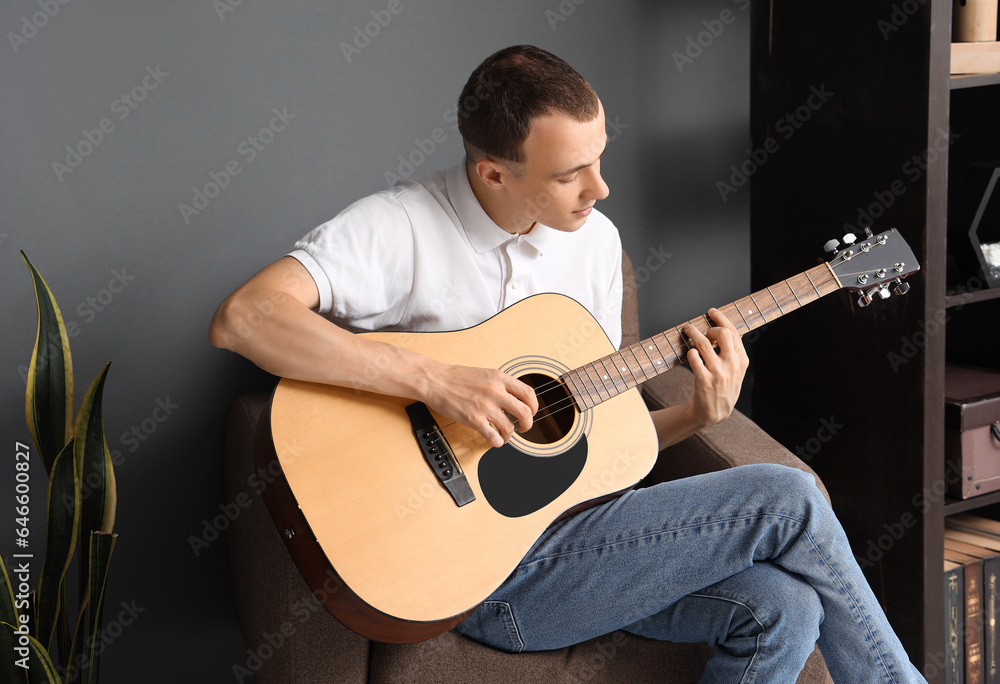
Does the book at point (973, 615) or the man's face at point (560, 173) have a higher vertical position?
the man's face at point (560, 173)

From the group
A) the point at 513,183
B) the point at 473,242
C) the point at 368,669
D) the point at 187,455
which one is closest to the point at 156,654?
the point at 187,455

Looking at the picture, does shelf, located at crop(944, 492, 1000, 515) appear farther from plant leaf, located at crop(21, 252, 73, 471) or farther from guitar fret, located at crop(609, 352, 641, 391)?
plant leaf, located at crop(21, 252, 73, 471)

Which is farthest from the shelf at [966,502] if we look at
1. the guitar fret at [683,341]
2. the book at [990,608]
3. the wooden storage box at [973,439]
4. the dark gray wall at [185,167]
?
the dark gray wall at [185,167]

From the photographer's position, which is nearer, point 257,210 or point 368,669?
point 368,669

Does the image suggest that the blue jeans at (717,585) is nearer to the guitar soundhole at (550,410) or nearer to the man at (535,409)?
the man at (535,409)

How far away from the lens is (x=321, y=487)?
3.81ft

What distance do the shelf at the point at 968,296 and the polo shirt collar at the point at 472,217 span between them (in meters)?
0.90

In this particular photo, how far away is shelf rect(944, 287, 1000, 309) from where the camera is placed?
1.65 m

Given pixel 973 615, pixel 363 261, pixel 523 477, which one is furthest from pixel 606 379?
pixel 973 615

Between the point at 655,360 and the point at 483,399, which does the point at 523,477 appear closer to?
the point at 483,399

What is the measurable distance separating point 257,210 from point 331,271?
1.77 ft

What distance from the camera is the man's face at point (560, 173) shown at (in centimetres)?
133

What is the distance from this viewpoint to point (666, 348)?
1375mm

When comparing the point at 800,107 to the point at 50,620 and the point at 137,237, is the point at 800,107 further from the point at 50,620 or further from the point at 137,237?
the point at 50,620
